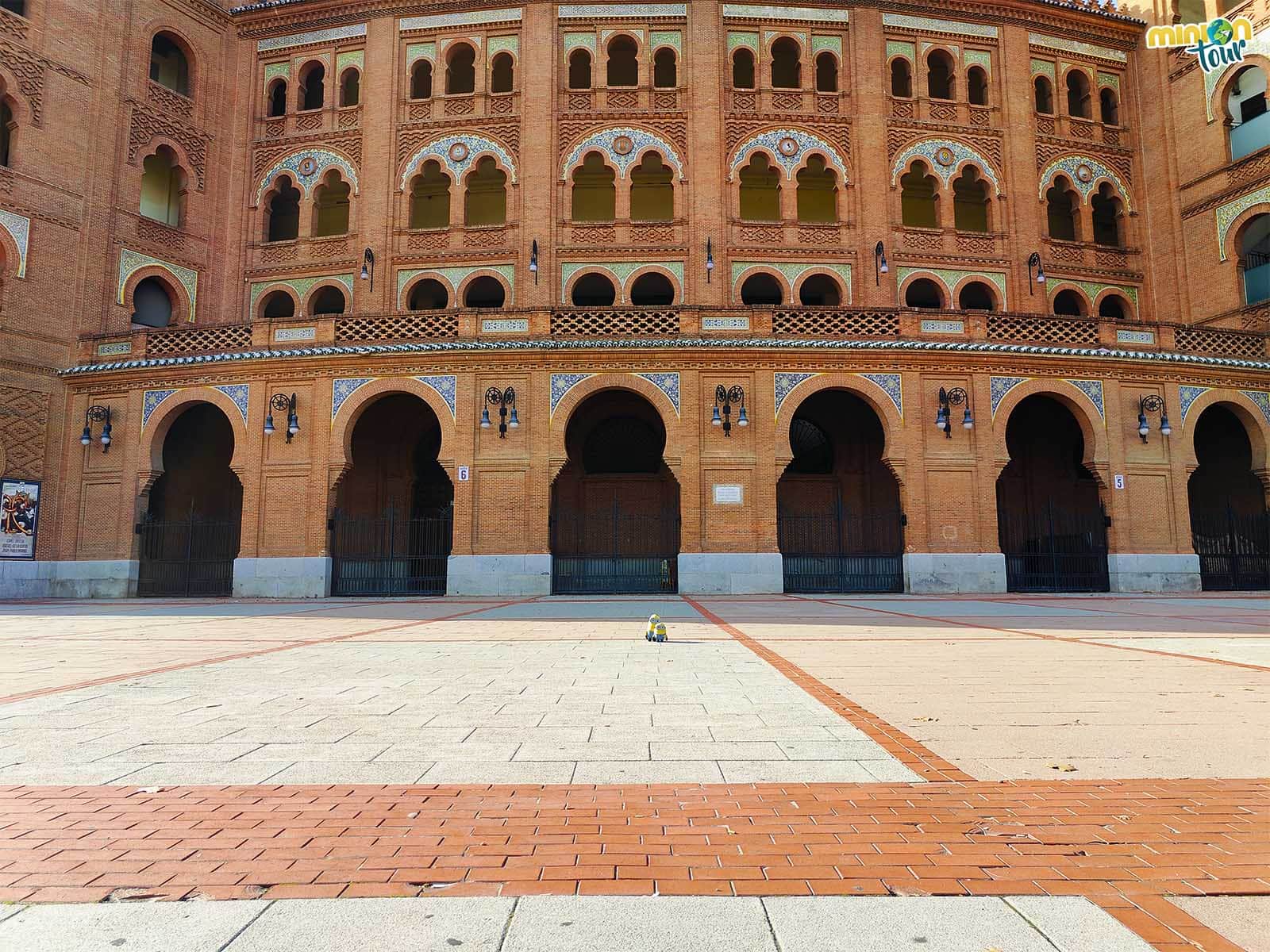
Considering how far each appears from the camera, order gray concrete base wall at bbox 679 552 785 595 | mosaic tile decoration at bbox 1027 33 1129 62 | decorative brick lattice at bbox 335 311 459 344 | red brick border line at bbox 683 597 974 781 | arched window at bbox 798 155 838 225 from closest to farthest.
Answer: red brick border line at bbox 683 597 974 781, gray concrete base wall at bbox 679 552 785 595, decorative brick lattice at bbox 335 311 459 344, arched window at bbox 798 155 838 225, mosaic tile decoration at bbox 1027 33 1129 62

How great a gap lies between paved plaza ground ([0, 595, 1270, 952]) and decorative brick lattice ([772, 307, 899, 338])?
13.7m

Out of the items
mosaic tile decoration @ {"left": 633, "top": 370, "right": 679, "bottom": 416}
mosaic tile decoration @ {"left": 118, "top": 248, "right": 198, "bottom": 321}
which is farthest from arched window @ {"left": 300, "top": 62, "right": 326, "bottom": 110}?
mosaic tile decoration @ {"left": 633, "top": 370, "right": 679, "bottom": 416}

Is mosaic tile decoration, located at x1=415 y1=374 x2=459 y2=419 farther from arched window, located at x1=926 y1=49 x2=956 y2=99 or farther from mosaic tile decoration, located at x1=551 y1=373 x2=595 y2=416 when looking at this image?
arched window, located at x1=926 y1=49 x2=956 y2=99

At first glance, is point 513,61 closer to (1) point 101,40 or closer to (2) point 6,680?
(1) point 101,40

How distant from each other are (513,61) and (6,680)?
935 inches

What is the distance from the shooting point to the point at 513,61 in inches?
969

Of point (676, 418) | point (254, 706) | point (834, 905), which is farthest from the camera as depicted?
point (676, 418)

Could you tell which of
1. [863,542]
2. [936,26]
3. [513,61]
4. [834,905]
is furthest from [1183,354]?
[834,905]

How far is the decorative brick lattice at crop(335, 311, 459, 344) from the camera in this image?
1981 centimetres

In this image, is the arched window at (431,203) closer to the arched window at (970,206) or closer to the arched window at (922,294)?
the arched window at (922,294)

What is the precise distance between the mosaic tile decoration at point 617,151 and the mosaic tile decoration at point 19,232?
14.8 metres

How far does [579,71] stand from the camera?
25281mm

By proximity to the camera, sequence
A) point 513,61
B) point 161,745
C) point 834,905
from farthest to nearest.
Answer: point 513,61
point 161,745
point 834,905

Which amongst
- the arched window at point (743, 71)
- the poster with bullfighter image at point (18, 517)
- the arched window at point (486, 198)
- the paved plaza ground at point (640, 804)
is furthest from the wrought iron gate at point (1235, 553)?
the poster with bullfighter image at point (18, 517)
